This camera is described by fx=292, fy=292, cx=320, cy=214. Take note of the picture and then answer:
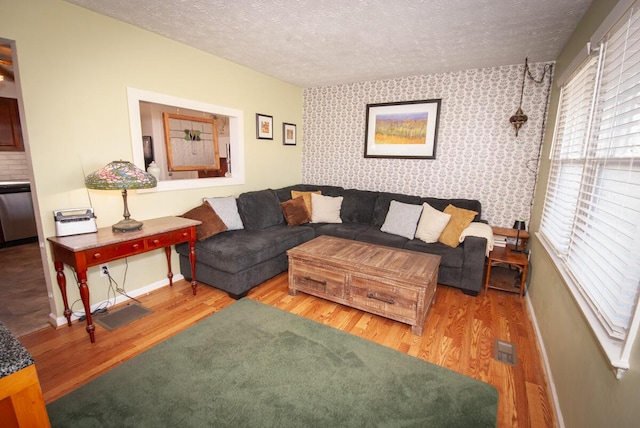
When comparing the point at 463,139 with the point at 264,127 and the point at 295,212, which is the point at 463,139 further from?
the point at 264,127

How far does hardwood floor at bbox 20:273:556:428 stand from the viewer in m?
1.81

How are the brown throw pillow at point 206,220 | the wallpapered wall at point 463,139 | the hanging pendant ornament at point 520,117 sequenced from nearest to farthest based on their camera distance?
the brown throw pillow at point 206,220 → the hanging pendant ornament at point 520,117 → the wallpapered wall at point 463,139

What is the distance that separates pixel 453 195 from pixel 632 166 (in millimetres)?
2666

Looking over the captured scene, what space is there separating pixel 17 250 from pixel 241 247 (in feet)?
12.0

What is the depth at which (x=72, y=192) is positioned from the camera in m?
2.37

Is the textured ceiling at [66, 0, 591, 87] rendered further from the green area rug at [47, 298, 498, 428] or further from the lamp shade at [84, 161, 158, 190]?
the green area rug at [47, 298, 498, 428]

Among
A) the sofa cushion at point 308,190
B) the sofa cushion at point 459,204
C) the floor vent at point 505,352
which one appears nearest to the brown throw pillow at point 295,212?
the sofa cushion at point 308,190

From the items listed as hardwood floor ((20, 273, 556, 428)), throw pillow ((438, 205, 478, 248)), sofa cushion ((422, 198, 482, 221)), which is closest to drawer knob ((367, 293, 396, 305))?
hardwood floor ((20, 273, 556, 428))

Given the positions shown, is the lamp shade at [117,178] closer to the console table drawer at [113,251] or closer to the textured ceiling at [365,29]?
the console table drawer at [113,251]

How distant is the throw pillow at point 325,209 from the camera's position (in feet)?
13.4

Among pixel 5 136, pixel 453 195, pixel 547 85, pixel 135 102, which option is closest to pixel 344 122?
pixel 453 195

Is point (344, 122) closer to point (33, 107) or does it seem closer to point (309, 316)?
point (309, 316)

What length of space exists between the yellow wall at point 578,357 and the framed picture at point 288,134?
3357 millimetres

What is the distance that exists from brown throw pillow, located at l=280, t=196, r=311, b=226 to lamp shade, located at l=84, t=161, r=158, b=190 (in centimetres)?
181
